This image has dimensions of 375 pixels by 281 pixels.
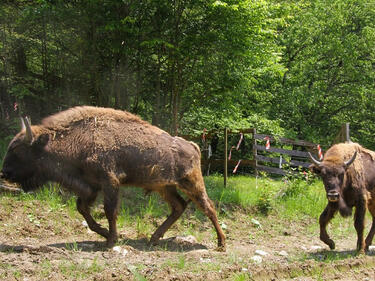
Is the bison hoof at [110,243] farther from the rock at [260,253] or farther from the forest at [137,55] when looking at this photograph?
the forest at [137,55]

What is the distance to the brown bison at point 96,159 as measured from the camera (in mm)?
6344

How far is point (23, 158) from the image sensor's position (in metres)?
6.31

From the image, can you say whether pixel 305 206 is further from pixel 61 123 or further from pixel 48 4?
pixel 48 4

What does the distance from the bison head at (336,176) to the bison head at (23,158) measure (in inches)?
182

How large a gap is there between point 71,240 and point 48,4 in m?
5.53

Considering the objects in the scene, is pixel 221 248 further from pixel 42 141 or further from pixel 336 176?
pixel 42 141

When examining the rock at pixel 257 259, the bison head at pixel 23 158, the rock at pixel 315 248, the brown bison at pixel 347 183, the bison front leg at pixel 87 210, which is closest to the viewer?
the rock at pixel 257 259

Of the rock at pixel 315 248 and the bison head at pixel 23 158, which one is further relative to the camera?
the rock at pixel 315 248

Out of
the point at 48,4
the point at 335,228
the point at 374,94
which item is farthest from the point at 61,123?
the point at 374,94

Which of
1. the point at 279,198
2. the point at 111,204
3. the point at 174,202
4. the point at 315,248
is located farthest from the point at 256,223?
the point at 111,204

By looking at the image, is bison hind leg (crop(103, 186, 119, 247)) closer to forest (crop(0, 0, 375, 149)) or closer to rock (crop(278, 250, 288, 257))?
rock (crop(278, 250, 288, 257))

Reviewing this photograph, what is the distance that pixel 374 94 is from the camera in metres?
20.4

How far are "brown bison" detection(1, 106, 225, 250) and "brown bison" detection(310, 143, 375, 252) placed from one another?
2019 mm

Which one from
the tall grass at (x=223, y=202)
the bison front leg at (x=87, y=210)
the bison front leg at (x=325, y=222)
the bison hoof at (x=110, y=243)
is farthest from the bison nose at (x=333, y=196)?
the bison front leg at (x=87, y=210)
